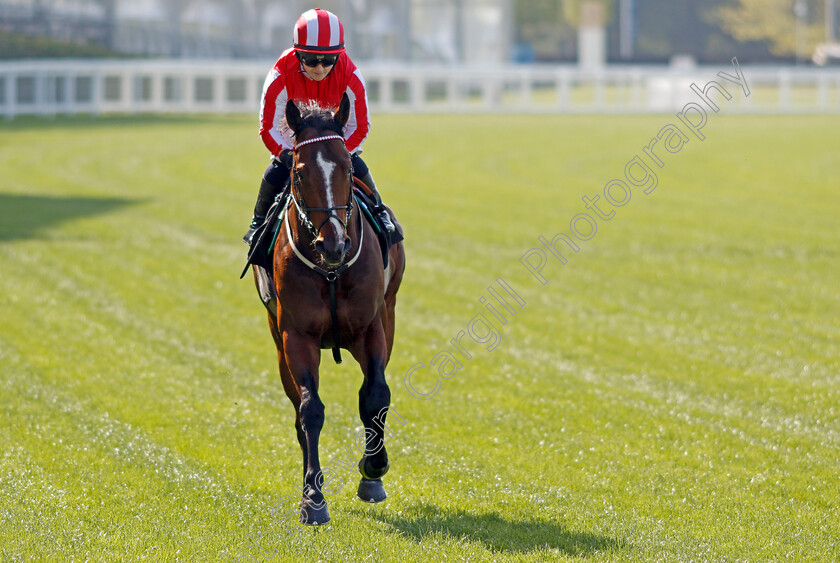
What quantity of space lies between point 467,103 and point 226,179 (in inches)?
928

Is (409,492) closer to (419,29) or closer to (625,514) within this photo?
(625,514)

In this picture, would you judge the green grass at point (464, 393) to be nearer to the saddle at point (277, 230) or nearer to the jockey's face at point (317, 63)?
the saddle at point (277, 230)

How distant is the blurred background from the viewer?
37750 mm

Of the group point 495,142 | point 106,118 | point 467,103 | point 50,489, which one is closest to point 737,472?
point 50,489

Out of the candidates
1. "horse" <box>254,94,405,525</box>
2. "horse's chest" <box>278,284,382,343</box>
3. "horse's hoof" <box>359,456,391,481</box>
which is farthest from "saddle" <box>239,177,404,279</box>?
"horse's hoof" <box>359,456,391,481</box>

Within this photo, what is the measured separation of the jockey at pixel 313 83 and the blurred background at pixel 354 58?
31.1 meters

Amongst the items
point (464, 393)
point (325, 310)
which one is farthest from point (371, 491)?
point (464, 393)

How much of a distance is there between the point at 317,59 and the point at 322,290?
4.06 feet

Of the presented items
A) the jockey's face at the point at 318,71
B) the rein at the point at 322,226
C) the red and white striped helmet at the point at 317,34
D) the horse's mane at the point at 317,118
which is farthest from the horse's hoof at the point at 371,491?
the red and white striped helmet at the point at 317,34

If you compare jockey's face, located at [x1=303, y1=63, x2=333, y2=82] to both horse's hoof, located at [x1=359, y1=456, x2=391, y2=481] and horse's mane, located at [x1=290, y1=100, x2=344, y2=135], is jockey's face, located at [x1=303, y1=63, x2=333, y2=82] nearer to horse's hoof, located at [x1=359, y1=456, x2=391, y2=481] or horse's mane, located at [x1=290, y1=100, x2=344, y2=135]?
horse's mane, located at [x1=290, y1=100, x2=344, y2=135]

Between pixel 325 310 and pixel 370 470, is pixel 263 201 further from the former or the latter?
pixel 370 470

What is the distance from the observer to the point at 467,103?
143 feet

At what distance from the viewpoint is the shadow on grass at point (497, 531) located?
5.11m

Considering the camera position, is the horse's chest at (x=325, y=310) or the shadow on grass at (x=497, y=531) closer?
the shadow on grass at (x=497, y=531)
